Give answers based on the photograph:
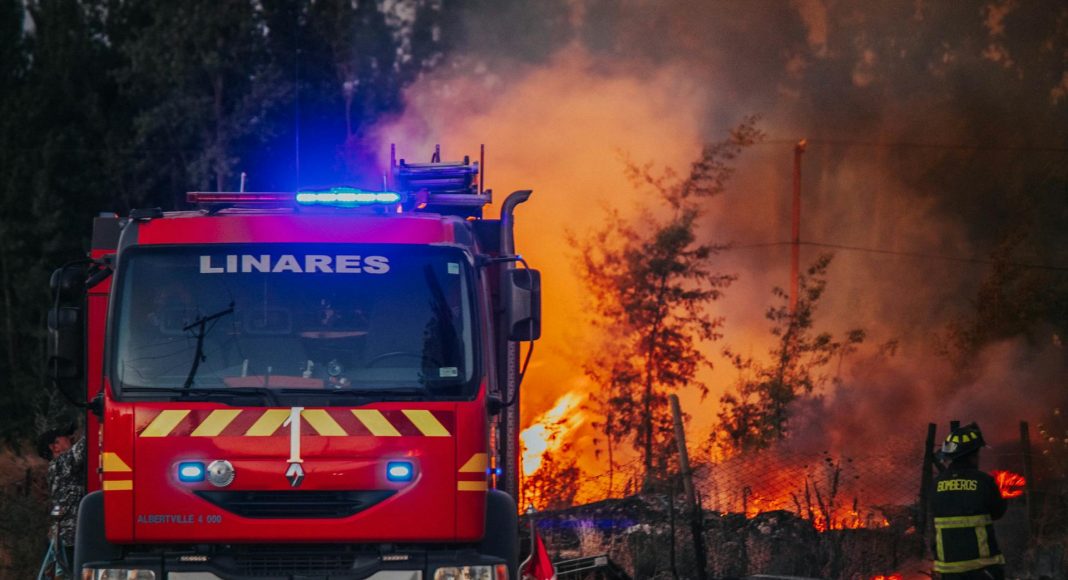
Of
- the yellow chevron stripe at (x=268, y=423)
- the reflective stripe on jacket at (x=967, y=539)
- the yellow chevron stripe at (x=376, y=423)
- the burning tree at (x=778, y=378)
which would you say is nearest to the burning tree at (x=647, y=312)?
the burning tree at (x=778, y=378)

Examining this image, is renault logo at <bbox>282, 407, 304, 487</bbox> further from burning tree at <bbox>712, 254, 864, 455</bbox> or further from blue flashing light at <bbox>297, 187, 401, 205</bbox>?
burning tree at <bbox>712, 254, 864, 455</bbox>

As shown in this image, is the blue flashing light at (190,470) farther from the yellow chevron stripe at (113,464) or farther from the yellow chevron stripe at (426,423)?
the yellow chevron stripe at (426,423)

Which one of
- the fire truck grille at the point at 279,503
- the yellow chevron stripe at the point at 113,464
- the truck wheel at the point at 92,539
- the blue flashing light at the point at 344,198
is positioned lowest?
the truck wheel at the point at 92,539

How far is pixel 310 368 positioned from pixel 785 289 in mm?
24243

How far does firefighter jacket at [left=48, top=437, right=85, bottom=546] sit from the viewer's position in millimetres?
9484

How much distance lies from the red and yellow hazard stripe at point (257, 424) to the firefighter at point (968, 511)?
12.2ft

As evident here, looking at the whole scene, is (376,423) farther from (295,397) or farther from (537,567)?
(537,567)

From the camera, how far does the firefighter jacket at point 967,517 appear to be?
30.4 ft

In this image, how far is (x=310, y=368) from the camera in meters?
7.62

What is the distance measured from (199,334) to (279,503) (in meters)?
0.96

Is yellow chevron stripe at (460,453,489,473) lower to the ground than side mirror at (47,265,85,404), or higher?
lower

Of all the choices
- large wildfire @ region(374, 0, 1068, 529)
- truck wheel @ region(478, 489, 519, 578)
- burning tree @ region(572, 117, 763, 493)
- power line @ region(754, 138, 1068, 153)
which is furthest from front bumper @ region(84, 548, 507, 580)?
power line @ region(754, 138, 1068, 153)

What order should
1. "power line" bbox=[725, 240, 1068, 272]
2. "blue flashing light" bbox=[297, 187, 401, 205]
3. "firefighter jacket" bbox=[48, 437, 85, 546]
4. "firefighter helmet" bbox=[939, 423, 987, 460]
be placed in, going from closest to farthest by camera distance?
"blue flashing light" bbox=[297, 187, 401, 205] < "firefighter helmet" bbox=[939, 423, 987, 460] < "firefighter jacket" bbox=[48, 437, 85, 546] < "power line" bbox=[725, 240, 1068, 272]

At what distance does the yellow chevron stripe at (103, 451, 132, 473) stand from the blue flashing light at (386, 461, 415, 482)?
129 cm
